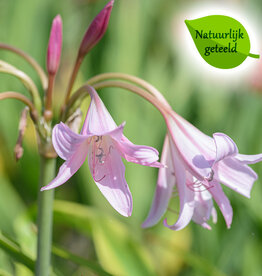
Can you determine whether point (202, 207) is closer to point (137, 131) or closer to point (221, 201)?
point (221, 201)

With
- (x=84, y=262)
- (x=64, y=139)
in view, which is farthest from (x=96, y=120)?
(x=84, y=262)

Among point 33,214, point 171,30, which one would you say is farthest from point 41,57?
point 33,214

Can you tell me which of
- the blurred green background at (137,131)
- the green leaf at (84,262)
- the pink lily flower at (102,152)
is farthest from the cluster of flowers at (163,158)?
the blurred green background at (137,131)

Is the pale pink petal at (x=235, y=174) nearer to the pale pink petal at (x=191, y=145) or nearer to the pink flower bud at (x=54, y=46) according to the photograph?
the pale pink petal at (x=191, y=145)

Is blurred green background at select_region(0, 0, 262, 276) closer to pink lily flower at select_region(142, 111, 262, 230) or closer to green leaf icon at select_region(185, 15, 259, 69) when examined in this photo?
pink lily flower at select_region(142, 111, 262, 230)

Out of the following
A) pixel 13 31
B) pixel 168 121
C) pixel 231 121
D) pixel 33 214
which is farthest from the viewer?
→ pixel 13 31

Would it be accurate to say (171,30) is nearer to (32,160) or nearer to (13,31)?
(13,31)

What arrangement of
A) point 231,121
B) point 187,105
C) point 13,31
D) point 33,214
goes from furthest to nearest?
point 13,31 → point 187,105 → point 231,121 → point 33,214
